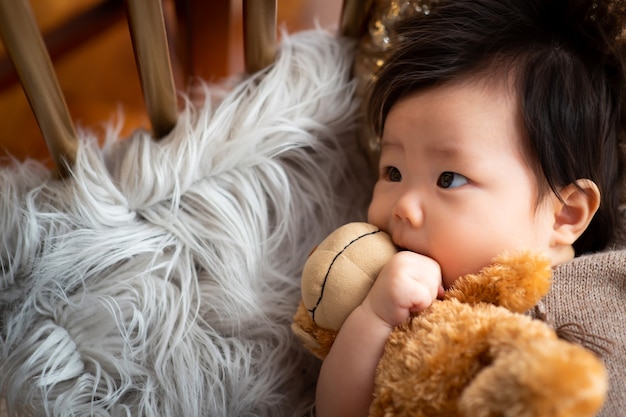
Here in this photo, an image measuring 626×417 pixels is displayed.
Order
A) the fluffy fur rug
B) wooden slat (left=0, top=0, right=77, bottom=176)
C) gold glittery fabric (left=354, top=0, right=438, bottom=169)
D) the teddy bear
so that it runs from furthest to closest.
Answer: gold glittery fabric (left=354, top=0, right=438, bottom=169) → the fluffy fur rug → wooden slat (left=0, top=0, right=77, bottom=176) → the teddy bear

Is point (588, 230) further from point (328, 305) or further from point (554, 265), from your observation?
point (328, 305)

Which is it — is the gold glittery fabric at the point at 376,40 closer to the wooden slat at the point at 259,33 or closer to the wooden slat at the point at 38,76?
the wooden slat at the point at 259,33

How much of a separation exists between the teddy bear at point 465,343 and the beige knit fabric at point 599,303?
41 mm

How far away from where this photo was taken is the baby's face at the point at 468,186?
620 millimetres

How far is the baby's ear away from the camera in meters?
0.66

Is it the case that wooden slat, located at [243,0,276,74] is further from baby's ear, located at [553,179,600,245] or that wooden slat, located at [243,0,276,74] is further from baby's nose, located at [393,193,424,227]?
Answer: baby's ear, located at [553,179,600,245]

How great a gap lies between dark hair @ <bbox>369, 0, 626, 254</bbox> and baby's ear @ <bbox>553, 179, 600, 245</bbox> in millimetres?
14

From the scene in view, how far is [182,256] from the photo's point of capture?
736 mm

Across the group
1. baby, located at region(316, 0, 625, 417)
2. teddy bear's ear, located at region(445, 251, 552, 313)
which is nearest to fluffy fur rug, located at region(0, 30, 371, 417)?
baby, located at region(316, 0, 625, 417)

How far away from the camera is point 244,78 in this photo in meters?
0.82

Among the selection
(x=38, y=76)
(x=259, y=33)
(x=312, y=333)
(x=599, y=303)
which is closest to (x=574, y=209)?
(x=599, y=303)

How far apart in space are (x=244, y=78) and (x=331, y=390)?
1.45 ft

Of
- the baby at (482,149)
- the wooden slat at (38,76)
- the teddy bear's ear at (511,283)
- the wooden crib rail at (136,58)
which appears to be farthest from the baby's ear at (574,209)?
the wooden slat at (38,76)

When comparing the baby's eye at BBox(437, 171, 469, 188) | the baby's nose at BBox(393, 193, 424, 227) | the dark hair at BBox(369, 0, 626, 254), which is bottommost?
the baby's nose at BBox(393, 193, 424, 227)
